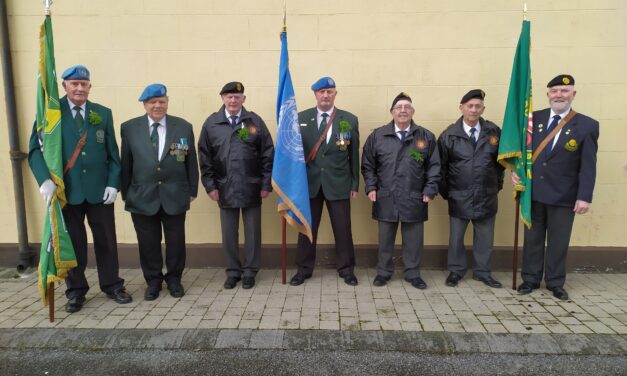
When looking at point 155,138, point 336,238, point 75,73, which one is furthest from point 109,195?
point 336,238

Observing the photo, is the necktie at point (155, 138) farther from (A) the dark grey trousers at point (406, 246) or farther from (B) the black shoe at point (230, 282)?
(A) the dark grey trousers at point (406, 246)

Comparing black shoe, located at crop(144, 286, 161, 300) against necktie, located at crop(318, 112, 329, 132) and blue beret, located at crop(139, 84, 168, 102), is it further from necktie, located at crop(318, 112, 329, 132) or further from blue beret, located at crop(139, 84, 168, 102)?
necktie, located at crop(318, 112, 329, 132)

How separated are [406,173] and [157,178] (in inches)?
91.8

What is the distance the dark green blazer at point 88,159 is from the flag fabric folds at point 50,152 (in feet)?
0.32

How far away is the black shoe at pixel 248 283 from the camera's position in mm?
4141

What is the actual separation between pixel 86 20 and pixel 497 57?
14.8 feet

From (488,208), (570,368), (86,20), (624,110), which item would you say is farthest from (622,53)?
(86,20)

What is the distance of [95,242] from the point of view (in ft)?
12.4

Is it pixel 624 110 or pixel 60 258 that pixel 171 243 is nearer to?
pixel 60 258

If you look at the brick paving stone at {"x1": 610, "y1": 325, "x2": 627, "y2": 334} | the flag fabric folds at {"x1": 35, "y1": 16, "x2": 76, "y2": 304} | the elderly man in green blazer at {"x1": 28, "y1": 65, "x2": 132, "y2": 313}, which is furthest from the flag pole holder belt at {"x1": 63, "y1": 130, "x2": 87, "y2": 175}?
the brick paving stone at {"x1": 610, "y1": 325, "x2": 627, "y2": 334}

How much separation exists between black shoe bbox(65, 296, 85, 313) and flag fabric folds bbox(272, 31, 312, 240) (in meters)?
1.96

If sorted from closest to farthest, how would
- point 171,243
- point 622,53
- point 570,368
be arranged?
point 570,368 < point 171,243 < point 622,53

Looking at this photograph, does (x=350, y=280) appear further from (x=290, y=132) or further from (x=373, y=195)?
(x=290, y=132)

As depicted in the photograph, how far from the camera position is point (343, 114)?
422cm
